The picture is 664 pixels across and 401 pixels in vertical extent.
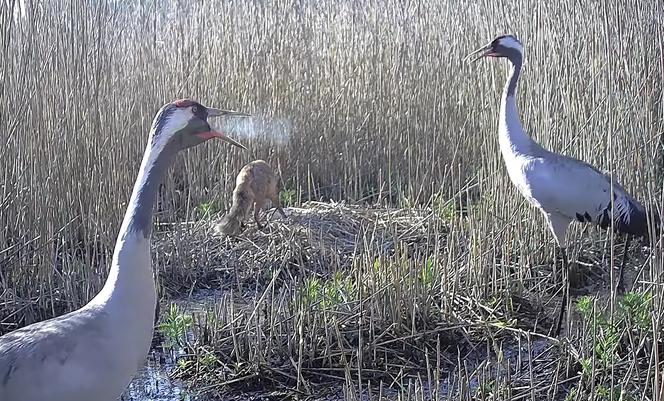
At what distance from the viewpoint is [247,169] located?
4969 mm

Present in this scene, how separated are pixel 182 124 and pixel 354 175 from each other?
3.43 meters

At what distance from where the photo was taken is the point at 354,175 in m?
5.76

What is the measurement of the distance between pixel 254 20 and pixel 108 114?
1.99m

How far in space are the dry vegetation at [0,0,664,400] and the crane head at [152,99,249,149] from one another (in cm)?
91

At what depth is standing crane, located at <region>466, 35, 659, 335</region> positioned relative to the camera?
13.1 feet

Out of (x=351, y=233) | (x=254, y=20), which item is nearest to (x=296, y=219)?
(x=351, y=233)

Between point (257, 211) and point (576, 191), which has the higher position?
point (576, 191)

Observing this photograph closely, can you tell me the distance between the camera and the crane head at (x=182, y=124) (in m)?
2.36

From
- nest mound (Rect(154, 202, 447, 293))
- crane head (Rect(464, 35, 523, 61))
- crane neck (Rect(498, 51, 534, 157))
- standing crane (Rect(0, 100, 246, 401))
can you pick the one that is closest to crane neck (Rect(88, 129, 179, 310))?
standing crane (Rect(0, 100, 246, 401))

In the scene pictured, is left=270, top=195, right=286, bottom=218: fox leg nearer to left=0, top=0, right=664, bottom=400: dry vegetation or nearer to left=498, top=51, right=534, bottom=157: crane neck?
left=0, top=0, right=664, bottom=400: dry vegetation

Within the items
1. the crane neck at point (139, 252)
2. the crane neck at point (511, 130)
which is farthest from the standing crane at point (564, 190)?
the crane neck at point (139, 252)

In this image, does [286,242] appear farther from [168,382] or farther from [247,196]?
[168,382]

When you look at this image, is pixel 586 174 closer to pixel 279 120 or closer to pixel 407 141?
pixel 407 141

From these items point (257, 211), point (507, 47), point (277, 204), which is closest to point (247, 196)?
point (257, 211)
